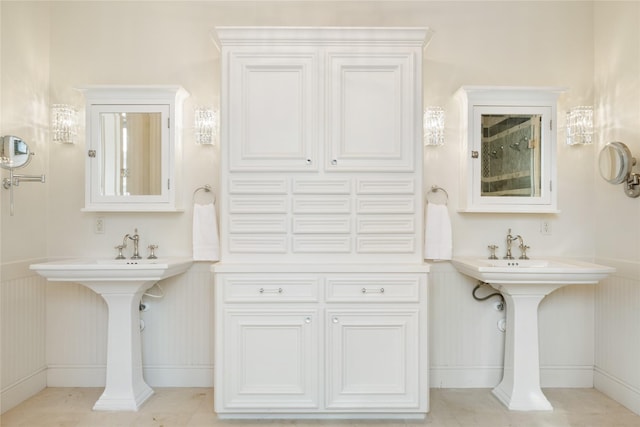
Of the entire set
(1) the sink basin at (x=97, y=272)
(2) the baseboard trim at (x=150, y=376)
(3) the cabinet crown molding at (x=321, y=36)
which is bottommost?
(2) the baseboard trim at (x=150, y=376)

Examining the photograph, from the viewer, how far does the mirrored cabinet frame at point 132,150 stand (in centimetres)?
290

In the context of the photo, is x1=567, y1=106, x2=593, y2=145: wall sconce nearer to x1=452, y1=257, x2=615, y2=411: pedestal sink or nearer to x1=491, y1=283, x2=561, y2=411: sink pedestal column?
x1=452, y1=257, x2=615, y2=411: pedestal sink

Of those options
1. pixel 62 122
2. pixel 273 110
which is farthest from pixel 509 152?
pixel 62 122

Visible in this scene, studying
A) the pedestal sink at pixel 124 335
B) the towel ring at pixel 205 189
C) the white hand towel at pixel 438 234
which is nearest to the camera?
the pedestal sink at pixel 124 335

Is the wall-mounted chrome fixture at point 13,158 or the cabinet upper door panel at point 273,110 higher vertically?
the cabinet upper door panel at point 273,110

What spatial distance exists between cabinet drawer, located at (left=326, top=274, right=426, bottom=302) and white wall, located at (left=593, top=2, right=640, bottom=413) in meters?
1.40

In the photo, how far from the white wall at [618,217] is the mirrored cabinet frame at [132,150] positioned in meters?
2.86

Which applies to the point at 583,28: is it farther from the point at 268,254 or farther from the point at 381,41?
the point at 268,254

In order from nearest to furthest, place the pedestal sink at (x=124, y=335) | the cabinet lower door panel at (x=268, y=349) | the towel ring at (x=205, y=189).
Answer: the cabinet lower door panel at (x=268, y=349) < the pedestal sink at (x=124, y=335) < the towel ring at (x=205, y=189)

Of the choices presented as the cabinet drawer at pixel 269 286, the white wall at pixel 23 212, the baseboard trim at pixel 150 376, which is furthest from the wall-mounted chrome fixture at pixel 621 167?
the white wall at pixel 23 212

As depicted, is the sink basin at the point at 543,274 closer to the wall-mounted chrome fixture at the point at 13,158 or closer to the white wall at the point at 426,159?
the white wall at the point at 426,159

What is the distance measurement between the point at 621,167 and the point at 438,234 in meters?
1.16

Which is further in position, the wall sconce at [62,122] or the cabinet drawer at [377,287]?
the wall sconce at [62,122]

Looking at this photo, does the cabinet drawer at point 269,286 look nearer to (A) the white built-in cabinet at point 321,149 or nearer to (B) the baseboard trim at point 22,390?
(A) the white built-in cabinet at point 321,149
